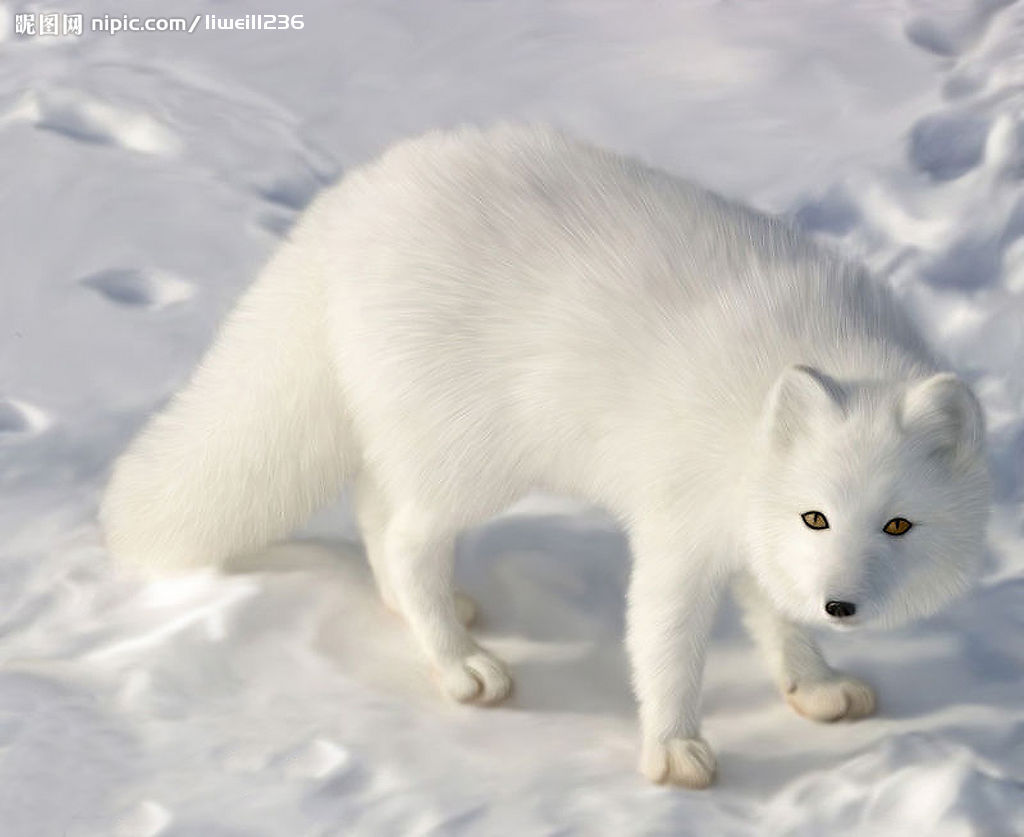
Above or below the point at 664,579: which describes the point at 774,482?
above

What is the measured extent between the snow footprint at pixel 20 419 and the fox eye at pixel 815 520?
2030mm

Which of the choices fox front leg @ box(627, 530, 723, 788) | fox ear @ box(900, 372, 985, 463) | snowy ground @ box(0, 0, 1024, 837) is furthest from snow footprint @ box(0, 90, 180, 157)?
fox ear @ box(900, 372, 985, 463)

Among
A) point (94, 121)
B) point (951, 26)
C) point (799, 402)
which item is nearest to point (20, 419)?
point (94, 121)

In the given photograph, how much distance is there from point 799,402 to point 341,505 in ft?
4.96

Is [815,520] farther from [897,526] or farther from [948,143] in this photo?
[948,143]

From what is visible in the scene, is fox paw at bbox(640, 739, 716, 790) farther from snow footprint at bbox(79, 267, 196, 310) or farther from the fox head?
snow footprint at bbox(79, 267, 196, 310)

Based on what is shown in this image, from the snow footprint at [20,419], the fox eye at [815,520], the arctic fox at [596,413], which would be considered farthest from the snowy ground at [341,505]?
the fox eye at [815,520]

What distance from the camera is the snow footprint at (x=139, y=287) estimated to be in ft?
14.4

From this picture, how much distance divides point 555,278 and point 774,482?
0.56 metres

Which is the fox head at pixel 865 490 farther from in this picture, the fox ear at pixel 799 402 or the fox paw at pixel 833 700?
the fox paw at pixel 833 700

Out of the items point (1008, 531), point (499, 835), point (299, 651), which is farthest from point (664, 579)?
point (1008, 531)

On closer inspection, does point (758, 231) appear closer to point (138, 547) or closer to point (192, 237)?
point (138, 547)

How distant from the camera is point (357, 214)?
314cm

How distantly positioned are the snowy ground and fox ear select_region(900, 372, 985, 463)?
1.89 ft
